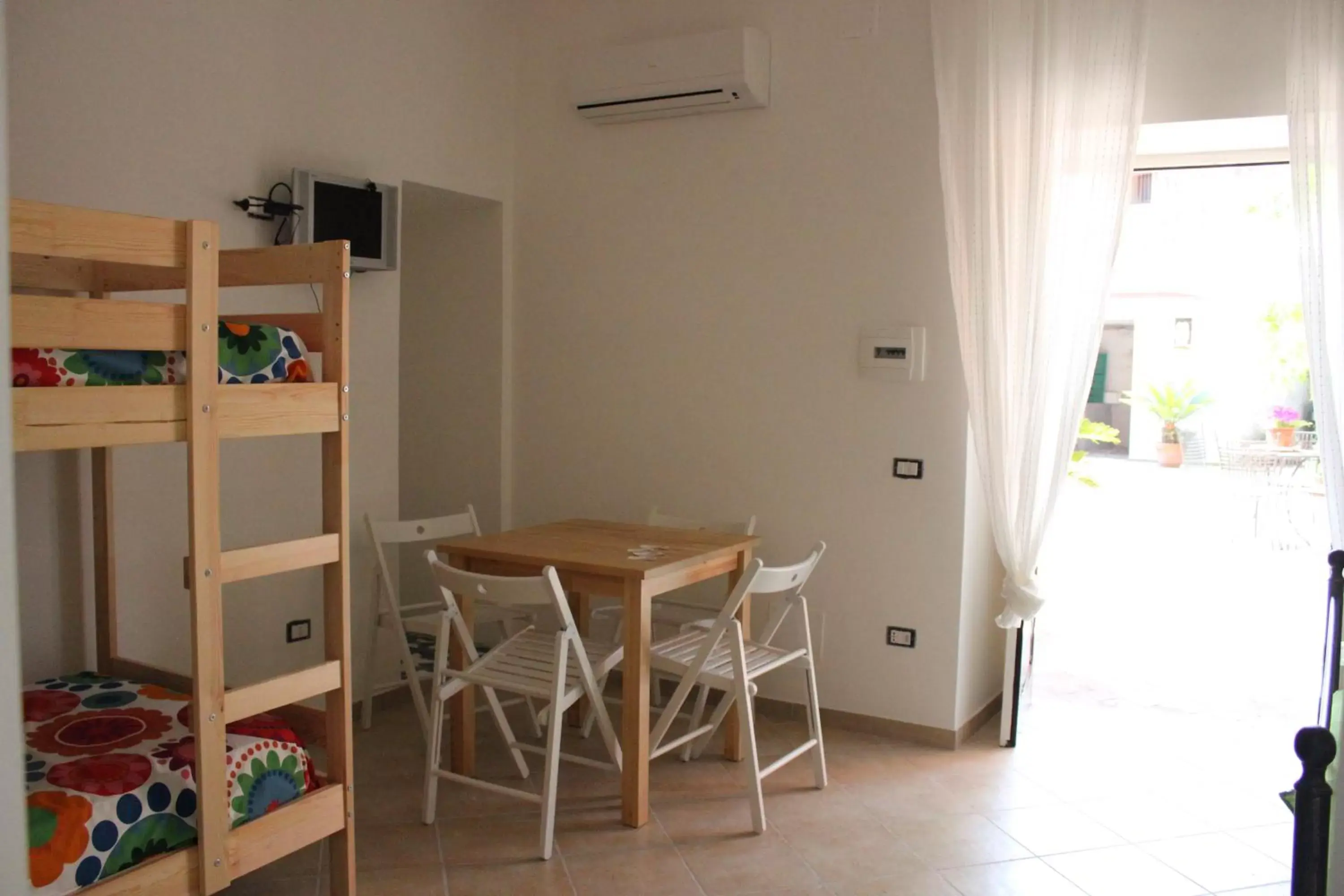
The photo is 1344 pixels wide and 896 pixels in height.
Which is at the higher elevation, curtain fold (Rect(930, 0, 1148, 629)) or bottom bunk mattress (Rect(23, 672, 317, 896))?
curtain fold (Rect(930, 0, 1148, 629))

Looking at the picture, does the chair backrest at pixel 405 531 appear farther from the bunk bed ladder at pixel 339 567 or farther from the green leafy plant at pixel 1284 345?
the green leafy plant at pixel 1284 345

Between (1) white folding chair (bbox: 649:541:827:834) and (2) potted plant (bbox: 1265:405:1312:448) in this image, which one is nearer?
(1) white folding chair (bbox: 649:541:827:834)

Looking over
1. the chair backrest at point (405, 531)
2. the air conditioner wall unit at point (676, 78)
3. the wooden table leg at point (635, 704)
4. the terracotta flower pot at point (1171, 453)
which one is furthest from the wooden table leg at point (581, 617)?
the terracotta flower pot at point (1171, 453)

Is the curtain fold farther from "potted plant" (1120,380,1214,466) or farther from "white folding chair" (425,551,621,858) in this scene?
"white folding chair" (425,551,621,858)

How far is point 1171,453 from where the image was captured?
14.2ft

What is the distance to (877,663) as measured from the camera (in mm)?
3869

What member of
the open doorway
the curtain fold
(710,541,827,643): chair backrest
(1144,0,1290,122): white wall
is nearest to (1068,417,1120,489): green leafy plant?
the open doorway

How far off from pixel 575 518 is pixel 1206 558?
2.87 m

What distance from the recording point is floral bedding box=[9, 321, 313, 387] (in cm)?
190

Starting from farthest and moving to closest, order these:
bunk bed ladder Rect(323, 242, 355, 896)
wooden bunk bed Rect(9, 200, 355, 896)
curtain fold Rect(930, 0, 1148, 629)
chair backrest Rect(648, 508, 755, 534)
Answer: chair backrest Rect(648, 508, 755, 534), curtain fold Rect(930, 0, 1148, 629), bunk bed ladder Rect(323, 242, 355, 896), wooden bunk bed Rect(9, 200, 355, 896)

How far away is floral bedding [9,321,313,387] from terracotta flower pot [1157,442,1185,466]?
3.54 meters

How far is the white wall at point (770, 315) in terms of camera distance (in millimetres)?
3740

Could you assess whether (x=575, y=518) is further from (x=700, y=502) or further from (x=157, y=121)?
(x=157, y=121)

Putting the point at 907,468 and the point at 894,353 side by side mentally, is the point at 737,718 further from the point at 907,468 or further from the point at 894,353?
the point at 894,353
